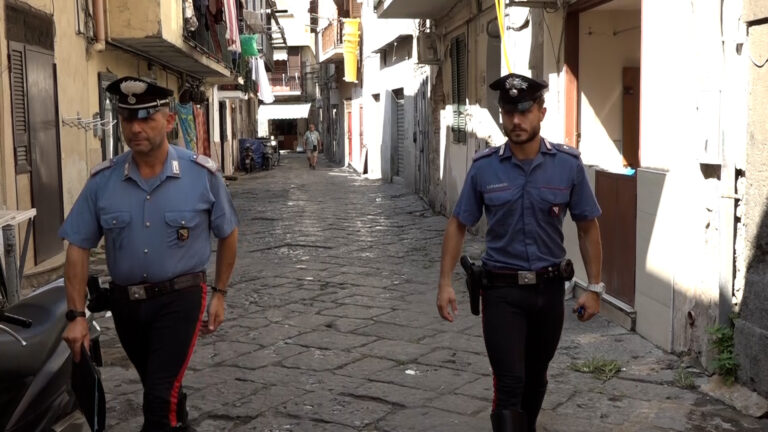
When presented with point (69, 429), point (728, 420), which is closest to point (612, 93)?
point (728, 420)

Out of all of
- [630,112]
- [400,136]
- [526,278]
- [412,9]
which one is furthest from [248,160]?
[526,278]

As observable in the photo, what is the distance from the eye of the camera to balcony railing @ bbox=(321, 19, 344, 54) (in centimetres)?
3138

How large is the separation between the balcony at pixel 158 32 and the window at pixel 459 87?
422 cm

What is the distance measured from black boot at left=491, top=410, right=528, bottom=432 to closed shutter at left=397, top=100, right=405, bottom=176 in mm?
17573

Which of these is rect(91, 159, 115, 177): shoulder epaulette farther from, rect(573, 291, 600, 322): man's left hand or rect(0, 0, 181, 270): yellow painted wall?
rect(0, 0, 181, 270): yellow painted wall

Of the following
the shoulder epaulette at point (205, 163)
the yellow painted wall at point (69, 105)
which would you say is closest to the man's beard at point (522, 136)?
the shoulder epaulette at point (205, 163)

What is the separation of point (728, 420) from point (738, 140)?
1.53 m

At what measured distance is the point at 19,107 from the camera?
8.25m

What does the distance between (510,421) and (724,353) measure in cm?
211

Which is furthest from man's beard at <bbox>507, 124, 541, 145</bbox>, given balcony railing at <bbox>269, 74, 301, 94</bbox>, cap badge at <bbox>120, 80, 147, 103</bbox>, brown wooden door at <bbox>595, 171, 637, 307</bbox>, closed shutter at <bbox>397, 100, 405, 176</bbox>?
balcony railing at <bbox>269, 74, 301, 94</bbox>

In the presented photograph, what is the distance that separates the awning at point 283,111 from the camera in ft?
171

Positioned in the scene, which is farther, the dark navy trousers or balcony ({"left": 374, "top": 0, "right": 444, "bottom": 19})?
balcony ({"left": 374, "top": 0, "right": 444, "bottom": 19})

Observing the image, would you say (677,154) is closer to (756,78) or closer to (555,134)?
(756,78)

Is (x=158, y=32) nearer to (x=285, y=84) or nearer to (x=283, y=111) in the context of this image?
(x=283, y=111)
